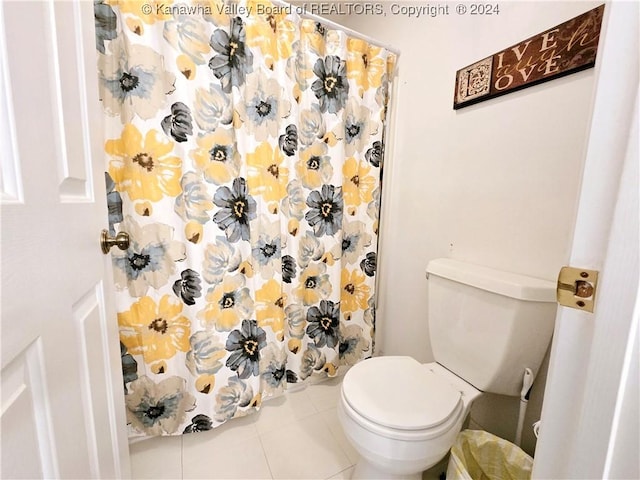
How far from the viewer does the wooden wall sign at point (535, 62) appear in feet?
2.53

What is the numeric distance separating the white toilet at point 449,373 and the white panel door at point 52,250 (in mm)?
653

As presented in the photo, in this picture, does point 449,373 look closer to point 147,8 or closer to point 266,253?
point 266,253

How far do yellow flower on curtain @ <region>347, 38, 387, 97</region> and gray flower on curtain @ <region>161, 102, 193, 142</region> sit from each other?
0.77 metres

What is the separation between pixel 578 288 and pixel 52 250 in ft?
2.28

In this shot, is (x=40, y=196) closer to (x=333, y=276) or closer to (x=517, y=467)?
(x=333, y=276)

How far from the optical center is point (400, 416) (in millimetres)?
776

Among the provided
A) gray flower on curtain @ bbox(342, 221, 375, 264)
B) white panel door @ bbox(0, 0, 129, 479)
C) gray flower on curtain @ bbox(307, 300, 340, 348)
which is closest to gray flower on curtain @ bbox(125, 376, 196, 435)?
white panel door @ bbox(0, 0, 129, 479)

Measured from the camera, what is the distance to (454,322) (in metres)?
1.00

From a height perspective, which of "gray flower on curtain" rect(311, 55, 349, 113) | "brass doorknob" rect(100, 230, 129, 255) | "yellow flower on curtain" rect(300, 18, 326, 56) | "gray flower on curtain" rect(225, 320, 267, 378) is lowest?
"gray flower on curtain" rect(225, 320, 267, 378)

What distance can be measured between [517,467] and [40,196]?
1306mm

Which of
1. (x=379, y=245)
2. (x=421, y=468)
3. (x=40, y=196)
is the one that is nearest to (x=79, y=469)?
(x=40, y=196)

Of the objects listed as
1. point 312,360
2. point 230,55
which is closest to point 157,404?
point 312,360

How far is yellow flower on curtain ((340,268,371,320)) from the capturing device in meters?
1.49

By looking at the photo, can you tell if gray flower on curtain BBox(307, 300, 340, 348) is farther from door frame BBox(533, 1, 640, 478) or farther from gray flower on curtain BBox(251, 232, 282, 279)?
door frame BBox(533, 1, 640, 478)
